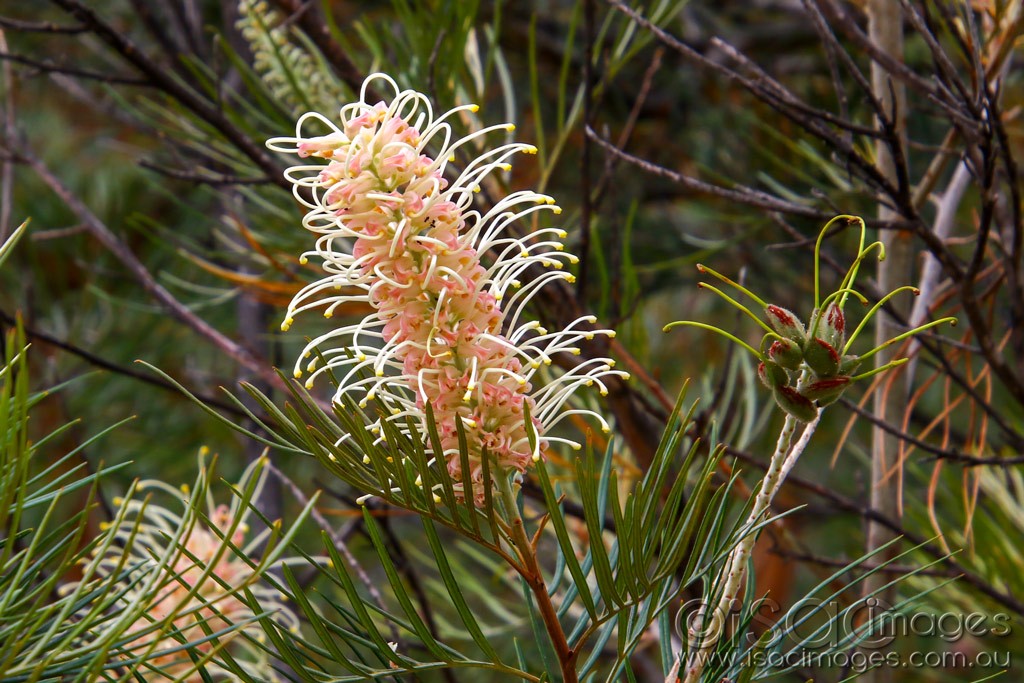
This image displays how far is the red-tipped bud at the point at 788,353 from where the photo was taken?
0.43 m

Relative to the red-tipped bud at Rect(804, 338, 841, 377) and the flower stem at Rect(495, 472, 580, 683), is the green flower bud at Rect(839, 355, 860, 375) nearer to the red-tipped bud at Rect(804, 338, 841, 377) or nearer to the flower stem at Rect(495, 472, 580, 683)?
the red-tipped bud at Rect(804, 338, 841, 377)

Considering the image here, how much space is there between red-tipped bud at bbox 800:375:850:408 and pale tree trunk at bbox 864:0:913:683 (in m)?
0.50

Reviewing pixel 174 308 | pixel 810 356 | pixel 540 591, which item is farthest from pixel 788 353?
pixel 174 308

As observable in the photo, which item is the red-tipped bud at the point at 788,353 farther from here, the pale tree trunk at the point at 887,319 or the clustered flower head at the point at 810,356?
the pale tree trunk at the point at 887,319

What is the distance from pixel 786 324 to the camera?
1.43 ft

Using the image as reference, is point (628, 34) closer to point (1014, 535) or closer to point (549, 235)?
point (549, 235)

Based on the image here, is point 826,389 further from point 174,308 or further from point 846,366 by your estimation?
point 174,308

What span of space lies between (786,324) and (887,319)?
53 centimetres

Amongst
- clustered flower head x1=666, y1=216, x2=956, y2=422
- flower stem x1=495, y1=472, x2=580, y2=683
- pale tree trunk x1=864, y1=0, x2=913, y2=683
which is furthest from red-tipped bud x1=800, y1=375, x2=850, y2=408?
pale tree trunk x1=864, y1=0, x2=913, y2=683

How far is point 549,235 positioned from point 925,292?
1.30ft

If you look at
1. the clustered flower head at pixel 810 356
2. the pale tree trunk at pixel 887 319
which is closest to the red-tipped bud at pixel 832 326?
the clustered flower head at pixel 810 356

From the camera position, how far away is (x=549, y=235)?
3.51ft

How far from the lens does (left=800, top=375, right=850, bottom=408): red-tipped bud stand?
1.40 ft

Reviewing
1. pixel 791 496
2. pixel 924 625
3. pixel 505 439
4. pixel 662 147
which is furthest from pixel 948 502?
pixel 791 496
